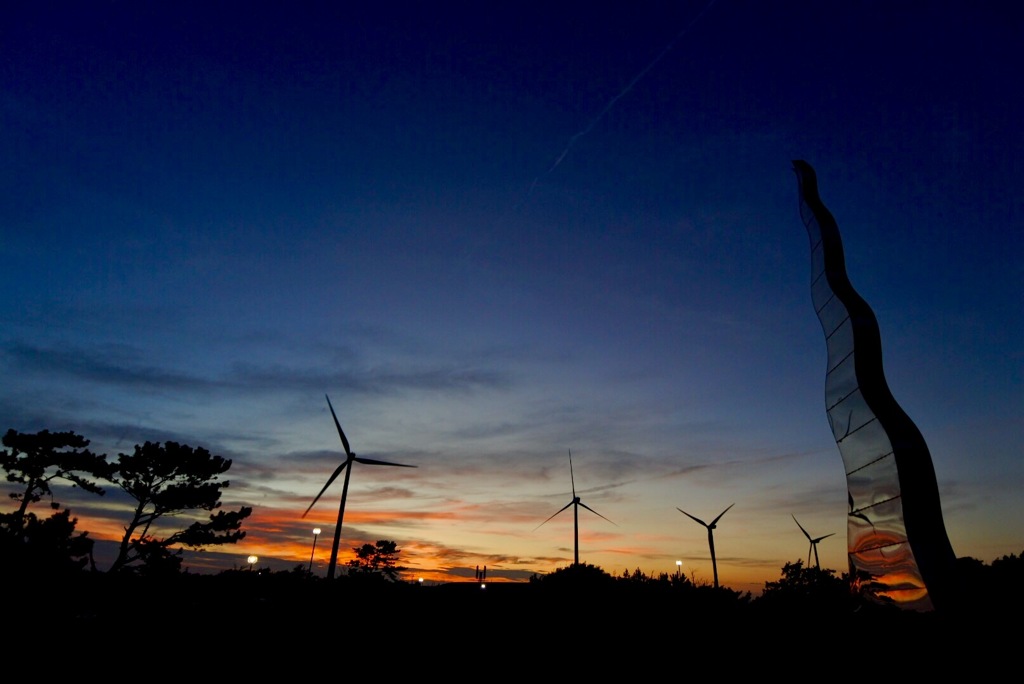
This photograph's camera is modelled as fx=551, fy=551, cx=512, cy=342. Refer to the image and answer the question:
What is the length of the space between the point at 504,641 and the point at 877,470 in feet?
44.2

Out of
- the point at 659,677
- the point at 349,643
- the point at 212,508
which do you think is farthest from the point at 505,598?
the point at 212,508

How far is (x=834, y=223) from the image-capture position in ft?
74.2

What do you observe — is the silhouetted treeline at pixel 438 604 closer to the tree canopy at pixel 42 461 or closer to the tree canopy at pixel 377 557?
the tree canopy at pixel 42 461

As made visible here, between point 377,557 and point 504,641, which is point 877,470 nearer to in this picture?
point 504,641

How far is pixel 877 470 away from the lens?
55.3ft

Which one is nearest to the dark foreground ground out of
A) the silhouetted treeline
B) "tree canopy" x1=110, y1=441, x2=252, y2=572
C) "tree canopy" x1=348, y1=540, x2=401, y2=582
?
the silhouetted treeline

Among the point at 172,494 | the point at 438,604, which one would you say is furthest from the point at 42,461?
the point at 438,604

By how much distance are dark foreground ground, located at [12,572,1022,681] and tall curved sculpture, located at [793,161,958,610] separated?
39.5 inches

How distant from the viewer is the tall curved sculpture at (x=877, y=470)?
1532 centimetres

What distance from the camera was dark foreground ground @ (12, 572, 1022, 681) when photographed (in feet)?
45.8

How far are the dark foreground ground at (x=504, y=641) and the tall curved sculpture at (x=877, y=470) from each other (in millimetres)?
1004

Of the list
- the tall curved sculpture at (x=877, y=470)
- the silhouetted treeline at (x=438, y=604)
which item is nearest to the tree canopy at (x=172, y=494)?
the silhouetted treeline at (x=438, y=604)

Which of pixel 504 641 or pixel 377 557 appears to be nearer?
pixel 504 641

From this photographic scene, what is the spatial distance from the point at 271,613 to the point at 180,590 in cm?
2012
